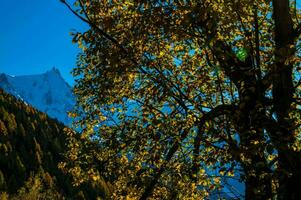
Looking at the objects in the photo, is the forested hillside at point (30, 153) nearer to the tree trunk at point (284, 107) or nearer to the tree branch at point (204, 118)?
the tree branch at point (204, 118)

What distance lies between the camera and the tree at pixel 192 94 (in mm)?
9812

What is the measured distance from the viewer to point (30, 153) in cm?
14688

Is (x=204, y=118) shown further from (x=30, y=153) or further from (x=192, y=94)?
(x=30, y=153)

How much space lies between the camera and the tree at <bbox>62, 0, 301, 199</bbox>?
32.2ft

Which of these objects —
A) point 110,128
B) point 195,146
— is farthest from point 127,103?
point 195,146

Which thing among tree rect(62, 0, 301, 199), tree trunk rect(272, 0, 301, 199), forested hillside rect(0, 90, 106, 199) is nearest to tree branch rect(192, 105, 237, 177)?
tree rect(62, 0, 301, 199)

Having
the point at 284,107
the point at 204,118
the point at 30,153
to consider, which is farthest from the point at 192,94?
the point at 30,153

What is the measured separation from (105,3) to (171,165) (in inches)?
204

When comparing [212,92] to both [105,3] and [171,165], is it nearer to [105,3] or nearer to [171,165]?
[171,165]

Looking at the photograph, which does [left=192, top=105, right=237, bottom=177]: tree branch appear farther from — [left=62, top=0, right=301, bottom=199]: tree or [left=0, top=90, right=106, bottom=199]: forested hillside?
[left=0, top=90, right=106, bottom=199]: forested hillside

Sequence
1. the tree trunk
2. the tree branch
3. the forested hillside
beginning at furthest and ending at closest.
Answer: the forested hillside
the tree branch
the tree trunk

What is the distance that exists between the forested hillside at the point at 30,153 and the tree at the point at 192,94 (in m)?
94.6

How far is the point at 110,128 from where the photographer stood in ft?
49.7

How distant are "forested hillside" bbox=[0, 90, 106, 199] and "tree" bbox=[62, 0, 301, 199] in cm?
9460
